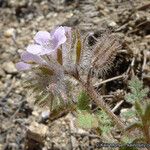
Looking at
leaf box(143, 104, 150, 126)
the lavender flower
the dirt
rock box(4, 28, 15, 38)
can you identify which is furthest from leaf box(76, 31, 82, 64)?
rock box(4, 28, 15, 38)

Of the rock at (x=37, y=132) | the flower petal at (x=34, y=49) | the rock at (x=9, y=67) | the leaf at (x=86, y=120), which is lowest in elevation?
the rock at (x=37, y=132)

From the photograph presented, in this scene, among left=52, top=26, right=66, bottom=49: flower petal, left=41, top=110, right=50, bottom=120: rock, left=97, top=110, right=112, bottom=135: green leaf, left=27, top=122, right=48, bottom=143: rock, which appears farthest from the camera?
left=41, top=110, right=50, bottom=120: rock

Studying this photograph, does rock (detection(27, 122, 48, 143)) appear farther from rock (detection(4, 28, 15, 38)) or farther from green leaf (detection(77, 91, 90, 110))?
rock (detection(4, 28, 15, 38))

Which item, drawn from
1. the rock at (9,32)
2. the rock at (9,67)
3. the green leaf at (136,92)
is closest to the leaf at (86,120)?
the green leaf at (136,92)

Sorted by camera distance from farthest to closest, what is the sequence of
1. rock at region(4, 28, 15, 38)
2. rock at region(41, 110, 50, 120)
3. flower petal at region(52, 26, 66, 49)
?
1. rock at region(4, 28, 15, 38)
2. rock at region(41, 110, 50, 120)
3. flower petal at region(52, 26, 66, 49)

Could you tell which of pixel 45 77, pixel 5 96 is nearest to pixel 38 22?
pixel 5 96

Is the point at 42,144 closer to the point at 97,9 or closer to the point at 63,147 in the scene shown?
the point at 63,147

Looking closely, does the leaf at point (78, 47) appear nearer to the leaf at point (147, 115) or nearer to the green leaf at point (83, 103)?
the green leaf at point (83, 103)
